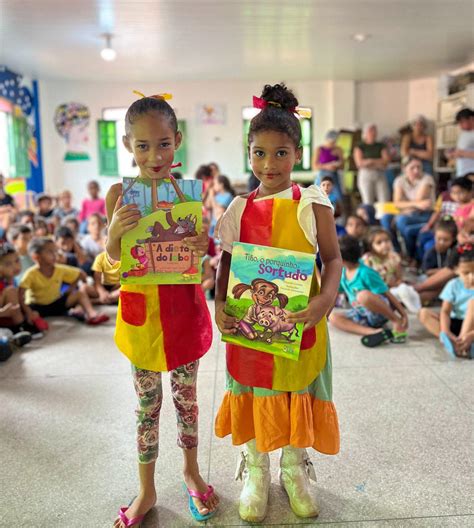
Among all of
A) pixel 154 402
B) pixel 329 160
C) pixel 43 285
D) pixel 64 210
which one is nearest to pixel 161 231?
pixel 154 402

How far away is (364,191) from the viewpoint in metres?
7.73

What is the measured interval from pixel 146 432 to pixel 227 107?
8.51 meters

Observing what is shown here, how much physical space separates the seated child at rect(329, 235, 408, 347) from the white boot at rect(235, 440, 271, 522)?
167 cm

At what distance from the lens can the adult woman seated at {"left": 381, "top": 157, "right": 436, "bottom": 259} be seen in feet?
18.6

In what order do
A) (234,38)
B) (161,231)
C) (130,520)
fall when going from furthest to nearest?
(234,38), (130,520), (161,231)

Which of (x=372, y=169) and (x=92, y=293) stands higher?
(x=372, y=169)

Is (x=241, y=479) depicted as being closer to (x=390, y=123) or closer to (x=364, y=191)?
(x=364, y=191)

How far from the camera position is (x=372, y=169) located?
302 inches

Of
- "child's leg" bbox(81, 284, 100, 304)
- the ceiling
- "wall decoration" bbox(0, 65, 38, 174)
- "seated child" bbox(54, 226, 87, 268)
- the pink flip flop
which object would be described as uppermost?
the ceiling

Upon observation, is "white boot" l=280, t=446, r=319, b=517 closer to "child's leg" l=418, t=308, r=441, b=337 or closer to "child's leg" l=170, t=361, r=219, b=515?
"child's leg" l=170, t=361, r=219, b=515

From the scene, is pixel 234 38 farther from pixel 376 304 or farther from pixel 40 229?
pixel 376 304

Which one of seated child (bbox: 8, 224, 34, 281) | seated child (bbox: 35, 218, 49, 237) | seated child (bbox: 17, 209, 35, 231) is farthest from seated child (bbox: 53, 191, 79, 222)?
seated child (bbox: 8, 224, 34, 281)

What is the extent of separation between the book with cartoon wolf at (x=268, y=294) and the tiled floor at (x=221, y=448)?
589 mm

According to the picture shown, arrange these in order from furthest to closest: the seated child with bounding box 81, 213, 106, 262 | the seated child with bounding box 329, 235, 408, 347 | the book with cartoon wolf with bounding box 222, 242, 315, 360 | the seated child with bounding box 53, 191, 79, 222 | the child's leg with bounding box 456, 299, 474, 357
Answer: the seated child with bounding box 53, 191, 79, 222, the seated child with bounding box 81, 213, 106, 262, the seated child with bounding box 329, 235, 408, 347, the child's leg with bounding box 456, 299, 474, 357, the book with cartoon wolf with bounding box 222, 242, 315, 360
